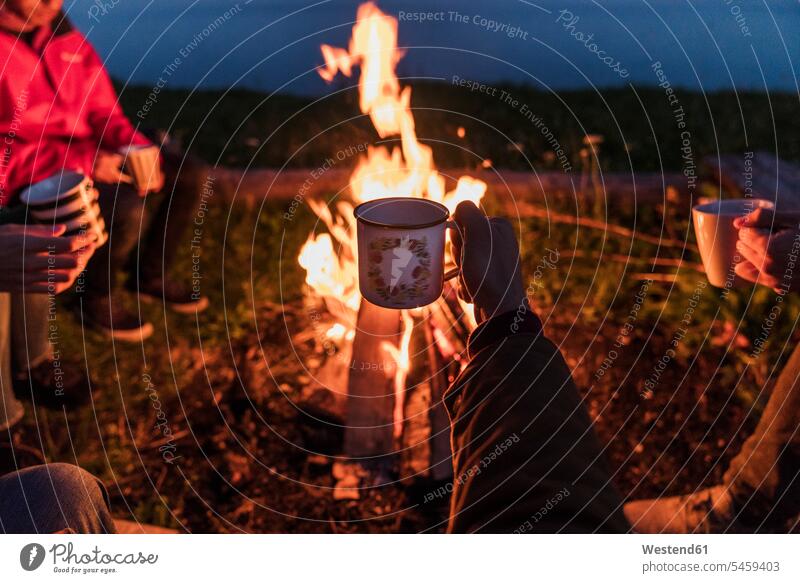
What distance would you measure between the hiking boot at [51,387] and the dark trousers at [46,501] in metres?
1.15

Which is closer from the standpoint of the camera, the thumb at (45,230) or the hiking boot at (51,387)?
the thumb at (45,230)

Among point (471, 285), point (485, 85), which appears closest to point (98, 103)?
point (471, 285)

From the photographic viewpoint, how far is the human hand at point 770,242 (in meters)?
1.85

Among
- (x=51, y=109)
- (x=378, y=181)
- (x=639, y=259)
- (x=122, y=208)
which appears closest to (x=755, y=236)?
(x=378, y=181)

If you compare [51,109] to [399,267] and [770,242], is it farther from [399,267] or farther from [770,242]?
[770,242]

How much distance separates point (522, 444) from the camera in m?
1.29

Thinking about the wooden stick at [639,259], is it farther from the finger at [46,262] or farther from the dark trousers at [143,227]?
the finger at [46,262]

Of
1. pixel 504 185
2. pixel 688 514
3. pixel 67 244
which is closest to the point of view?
pixel 688 514

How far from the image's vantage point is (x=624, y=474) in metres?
2.43

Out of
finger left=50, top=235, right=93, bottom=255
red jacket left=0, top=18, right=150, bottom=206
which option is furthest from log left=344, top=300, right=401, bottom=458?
red jacket left=0, top=18, right=150, bottom=206

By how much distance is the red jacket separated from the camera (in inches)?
98.7

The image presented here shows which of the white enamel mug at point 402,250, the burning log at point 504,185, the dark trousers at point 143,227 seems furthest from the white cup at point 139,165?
the white enamel mug at point 402,250

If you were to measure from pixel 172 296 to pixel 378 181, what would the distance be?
1208 millimetres

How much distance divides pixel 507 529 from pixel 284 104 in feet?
14.2
